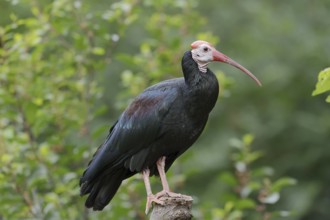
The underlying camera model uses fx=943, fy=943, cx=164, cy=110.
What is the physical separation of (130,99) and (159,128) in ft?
8.75

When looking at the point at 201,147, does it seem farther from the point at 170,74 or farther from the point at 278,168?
the point at 170,74

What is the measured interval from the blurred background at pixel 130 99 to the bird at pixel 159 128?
53.3 inches

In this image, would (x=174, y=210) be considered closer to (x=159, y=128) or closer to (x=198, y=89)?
(x=159, y=128)

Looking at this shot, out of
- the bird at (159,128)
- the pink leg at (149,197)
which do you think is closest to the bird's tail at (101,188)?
the bird at (159,128)

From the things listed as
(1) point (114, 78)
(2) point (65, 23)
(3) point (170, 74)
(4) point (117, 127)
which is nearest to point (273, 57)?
(1) point (114, 78)

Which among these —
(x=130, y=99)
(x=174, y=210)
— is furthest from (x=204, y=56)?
(x=130, y=99)

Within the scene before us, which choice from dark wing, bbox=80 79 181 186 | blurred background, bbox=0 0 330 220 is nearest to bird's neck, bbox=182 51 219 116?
dark wing, bbox=80 79 181 186

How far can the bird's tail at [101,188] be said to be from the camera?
727 centimetres

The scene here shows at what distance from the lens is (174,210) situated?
6.48 meters

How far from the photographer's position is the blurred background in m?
8.69

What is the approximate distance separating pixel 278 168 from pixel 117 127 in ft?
21.2

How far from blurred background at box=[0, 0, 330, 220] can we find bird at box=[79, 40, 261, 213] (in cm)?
135

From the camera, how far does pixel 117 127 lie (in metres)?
7.36

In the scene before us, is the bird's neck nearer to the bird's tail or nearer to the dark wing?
the dark wing
